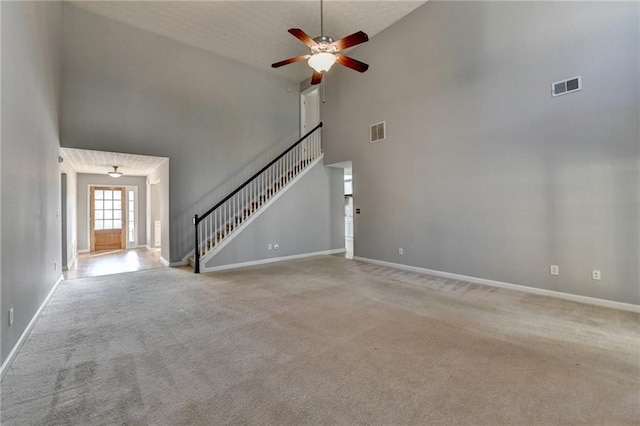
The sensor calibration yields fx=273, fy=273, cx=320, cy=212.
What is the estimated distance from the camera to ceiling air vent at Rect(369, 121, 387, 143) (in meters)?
5.76

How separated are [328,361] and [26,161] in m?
3.56

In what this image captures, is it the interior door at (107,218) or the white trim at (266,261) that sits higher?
the interior door at (107,218)

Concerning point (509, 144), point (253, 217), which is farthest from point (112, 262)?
point (509, 144)

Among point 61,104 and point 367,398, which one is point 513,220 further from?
point 61,104

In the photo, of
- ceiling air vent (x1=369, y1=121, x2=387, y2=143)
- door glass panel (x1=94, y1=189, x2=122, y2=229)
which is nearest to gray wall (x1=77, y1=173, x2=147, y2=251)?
door glass panel (x1=94, y1=189, x2=122, y2=229)

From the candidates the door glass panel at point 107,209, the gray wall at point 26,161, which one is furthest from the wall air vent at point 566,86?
the door glass panel at point 107,209

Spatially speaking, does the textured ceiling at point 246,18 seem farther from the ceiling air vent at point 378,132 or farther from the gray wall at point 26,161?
the ceiling air vent at point 378,132

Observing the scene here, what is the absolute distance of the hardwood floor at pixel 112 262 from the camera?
5496mm

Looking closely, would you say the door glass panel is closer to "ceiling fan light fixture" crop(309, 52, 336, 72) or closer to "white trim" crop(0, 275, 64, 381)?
"white trim" crop(0, 275, 64, 381)

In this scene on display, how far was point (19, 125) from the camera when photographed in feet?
8.39

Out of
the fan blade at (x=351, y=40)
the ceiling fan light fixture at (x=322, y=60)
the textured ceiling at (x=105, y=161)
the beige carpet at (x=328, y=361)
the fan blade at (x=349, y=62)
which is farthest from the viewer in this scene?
the textured ceiling at (x=105, y=161)

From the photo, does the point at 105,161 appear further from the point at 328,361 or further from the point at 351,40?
the point at 328,361

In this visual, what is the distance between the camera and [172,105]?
6.03 metres

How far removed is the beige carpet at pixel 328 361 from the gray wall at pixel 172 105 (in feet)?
10.1
